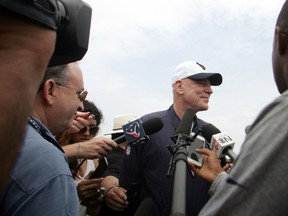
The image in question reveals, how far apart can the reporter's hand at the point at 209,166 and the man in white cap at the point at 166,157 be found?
0.35m

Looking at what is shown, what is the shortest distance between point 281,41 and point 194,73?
9.04ft

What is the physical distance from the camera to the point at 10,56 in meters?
0.69

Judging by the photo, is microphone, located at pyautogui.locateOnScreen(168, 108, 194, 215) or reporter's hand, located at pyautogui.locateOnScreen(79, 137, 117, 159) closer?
microphone, located at pyautogui.locateOnScreen(168, 108, 194, 215)

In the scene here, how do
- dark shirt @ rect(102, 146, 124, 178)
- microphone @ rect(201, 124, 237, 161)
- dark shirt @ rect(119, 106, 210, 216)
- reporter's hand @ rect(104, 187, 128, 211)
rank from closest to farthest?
1. microphone @ rect(201, 124, 237, 161)
2. dark shirt @ rect(119, 106, 210, 216)
3. reporter's hand @ rect(104, 187, 128, 211)
4. dark shirt @ rect(102, 146, 124, 178)

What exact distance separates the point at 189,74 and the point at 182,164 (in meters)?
2.27

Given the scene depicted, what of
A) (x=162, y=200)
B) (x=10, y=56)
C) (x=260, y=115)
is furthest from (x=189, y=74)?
(x=10, y=56)

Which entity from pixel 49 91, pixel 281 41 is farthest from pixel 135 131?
pixel 281 41

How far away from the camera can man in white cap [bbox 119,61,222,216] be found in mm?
3082

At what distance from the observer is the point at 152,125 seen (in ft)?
9.98

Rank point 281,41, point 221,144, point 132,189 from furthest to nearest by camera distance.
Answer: point 132,189 → point 221,144 → point 281,41

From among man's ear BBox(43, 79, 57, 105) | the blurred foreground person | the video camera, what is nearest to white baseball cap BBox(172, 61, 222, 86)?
man's ear BBox(43, 79, 57, 105)

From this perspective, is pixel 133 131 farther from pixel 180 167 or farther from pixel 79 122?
pixel 180 167

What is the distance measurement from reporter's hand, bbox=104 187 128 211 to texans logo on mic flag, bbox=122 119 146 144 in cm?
62

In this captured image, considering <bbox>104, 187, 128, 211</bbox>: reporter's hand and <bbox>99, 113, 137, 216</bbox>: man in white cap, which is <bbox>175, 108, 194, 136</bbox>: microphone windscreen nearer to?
<bbox>99, 113, 137, 216</bbox>: man in white cap
